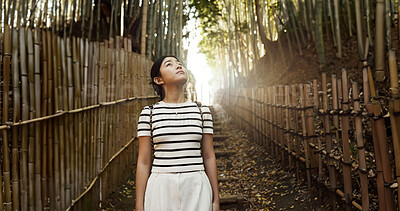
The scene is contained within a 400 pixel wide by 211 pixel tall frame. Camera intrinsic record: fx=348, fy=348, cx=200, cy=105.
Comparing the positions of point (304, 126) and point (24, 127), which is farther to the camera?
point (304, 126)

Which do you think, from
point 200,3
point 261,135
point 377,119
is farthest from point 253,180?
point 200,3

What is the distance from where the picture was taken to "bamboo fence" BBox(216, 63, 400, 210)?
1842 mm

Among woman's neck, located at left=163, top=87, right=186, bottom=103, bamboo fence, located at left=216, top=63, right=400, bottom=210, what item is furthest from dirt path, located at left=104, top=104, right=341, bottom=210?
woman's neck, located at left=163, top=87, right=186, bottom=103

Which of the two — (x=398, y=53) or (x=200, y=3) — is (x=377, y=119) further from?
(x=200, y=3)

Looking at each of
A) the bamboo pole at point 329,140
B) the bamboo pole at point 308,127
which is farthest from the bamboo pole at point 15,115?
the bamboo pole at point 308,127

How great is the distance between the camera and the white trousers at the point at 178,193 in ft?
4.72

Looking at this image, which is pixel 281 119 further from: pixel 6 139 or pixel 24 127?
pixel 6 139

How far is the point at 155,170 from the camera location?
1486 millimetres

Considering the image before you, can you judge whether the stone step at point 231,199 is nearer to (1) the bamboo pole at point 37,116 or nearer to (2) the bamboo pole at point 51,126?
(2) the bamboo pole at point 51,126

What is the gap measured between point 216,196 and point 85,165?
1.50m

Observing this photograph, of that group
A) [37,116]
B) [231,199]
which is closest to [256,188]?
[231,199]

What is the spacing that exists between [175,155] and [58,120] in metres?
1.10

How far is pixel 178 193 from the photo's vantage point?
145 centimetres

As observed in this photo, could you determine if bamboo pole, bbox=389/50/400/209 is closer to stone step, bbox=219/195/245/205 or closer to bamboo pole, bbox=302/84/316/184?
bamboo pole, bbox=302/84/316/184
